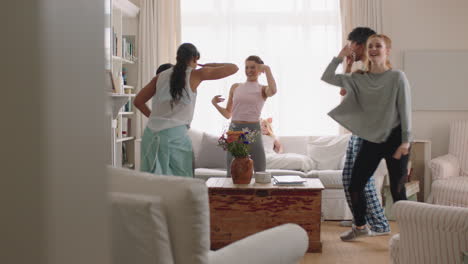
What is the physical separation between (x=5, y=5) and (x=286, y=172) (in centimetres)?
503

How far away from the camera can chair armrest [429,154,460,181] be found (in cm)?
531

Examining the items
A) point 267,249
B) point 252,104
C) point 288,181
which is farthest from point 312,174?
point 267,249

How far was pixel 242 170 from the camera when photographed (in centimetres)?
415

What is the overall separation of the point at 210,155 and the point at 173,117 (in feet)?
7.90

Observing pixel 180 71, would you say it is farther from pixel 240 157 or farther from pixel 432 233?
pixel 432 233

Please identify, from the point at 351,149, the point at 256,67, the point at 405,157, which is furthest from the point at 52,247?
the point at 256,67

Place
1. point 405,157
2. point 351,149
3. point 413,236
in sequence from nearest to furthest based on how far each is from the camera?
point 413,236 → point 405,157 → point 351,149

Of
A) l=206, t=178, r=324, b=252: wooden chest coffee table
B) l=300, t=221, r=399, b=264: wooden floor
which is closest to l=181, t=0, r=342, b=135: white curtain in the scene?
l=300, t=221, r=399, b=264: wooden floor

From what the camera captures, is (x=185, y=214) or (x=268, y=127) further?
(x=268, y=127)

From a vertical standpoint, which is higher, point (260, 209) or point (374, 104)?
point (374, 104)

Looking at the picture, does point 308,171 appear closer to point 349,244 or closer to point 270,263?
point 349,244

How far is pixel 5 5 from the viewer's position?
0.41 meters

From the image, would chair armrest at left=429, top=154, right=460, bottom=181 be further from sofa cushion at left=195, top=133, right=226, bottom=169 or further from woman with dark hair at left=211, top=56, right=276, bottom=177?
sofa cushion at left=195, top=133, right=226, bottom=169

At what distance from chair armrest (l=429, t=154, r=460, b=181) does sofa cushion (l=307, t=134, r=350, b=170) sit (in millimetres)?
841
